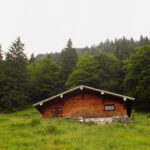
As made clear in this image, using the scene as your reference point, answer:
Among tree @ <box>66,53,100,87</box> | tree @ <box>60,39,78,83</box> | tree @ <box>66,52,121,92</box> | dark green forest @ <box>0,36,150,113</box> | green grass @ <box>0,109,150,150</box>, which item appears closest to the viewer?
green grass @ <box>0,109,150,150</box>

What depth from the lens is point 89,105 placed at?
34219 millimetres

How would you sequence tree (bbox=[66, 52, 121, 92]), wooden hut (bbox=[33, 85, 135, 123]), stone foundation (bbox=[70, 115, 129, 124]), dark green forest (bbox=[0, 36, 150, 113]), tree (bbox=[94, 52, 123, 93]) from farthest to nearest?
tree (bbox=[66, 52, 121, 92])
tree (bbox=[94, 52, 123, 93])
dark green forest (bbox=[0, 36, 150, 113])
wooden hut (bbox=[33, 85, 135, 123])
stone foundation (bbox=[70, 115, 129, 124])

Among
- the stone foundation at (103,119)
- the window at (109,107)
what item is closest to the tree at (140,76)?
the window at (109,107)

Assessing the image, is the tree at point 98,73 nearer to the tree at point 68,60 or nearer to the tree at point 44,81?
the tree at point 44,81

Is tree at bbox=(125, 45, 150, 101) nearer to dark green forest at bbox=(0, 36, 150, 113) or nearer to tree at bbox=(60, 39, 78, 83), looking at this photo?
dark green forest at bbox=(0, 36, 150, 113)

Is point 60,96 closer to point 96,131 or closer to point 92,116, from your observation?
point 92,116

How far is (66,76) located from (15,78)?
58.2ft

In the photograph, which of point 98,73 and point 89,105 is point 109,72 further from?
point 89,105

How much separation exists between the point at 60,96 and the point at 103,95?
440 cm

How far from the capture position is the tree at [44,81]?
77.2m

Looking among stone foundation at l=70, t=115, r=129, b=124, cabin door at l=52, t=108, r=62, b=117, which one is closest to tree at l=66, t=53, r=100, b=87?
cabin door at l=52, t=108, r=62, b=117

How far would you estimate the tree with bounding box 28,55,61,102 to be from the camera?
7725 centimetres

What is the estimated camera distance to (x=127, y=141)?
2044cm

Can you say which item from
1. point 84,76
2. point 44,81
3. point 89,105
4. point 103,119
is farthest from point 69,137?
point 44,81
